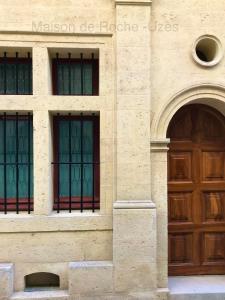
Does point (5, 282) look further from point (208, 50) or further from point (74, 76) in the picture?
point (208, 50)

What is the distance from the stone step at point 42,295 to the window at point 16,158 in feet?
3.84

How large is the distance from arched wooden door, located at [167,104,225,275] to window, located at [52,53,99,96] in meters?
1.46

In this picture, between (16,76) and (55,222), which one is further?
(16,76)

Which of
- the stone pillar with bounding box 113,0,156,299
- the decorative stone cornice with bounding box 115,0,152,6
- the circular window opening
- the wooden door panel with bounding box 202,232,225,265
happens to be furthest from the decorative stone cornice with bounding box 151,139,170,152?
the decorative stone cornice with bounding box 115,0,152,6

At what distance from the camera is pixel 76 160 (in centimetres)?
483

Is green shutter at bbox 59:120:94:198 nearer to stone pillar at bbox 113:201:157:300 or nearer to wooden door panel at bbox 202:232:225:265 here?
stone pillar at bbox 113:201:157:300

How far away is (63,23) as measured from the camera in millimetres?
4406

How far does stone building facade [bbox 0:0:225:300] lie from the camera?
14.3 ft

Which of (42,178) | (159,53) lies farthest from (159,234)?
(159,53)

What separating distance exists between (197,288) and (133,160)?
7.01 feet

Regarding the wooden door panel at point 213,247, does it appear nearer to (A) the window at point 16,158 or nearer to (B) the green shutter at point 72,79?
(A) the window at point 16,158

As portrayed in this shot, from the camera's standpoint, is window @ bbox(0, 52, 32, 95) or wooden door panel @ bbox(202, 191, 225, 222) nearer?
window @ bbox(0, 52, 32, 95)

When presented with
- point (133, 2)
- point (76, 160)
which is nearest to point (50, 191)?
point (76, 160)

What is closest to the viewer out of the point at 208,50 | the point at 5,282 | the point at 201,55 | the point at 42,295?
the point at 5,282
